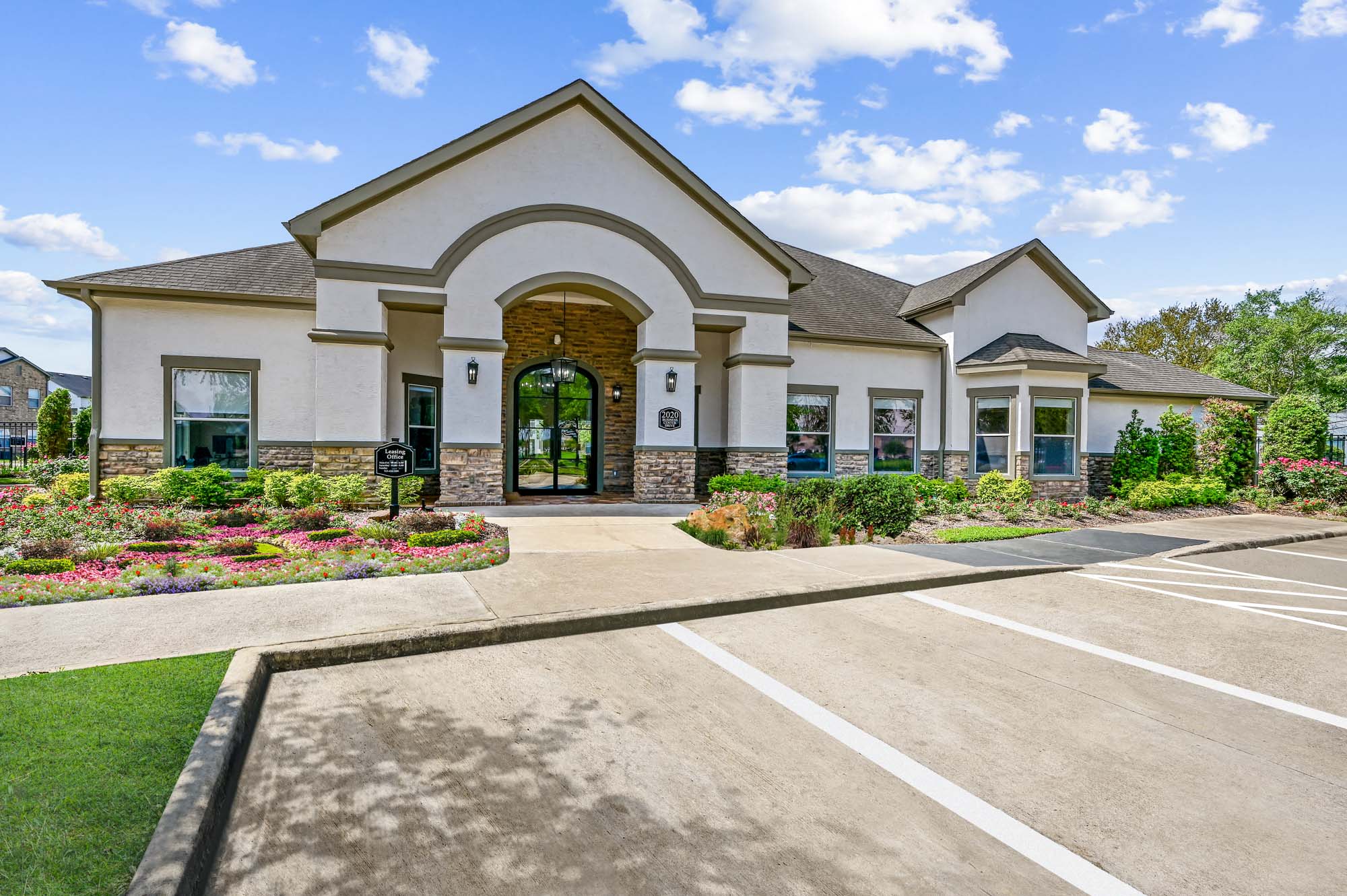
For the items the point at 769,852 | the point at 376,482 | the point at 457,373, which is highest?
the point at 457,373

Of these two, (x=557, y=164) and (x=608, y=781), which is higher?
(x=557, y=164)

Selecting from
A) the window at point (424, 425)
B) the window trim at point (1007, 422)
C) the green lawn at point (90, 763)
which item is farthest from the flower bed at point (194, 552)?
the window trim at point (1007, 422)

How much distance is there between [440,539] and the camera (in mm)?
8898

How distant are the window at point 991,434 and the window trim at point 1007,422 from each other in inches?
0.7

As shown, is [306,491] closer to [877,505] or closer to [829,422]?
[877,505]

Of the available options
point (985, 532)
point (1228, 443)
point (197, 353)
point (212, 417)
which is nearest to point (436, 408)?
point (212, 417)

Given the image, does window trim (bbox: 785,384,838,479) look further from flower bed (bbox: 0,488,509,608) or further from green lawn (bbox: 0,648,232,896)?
green lawn (bbox: 0,648,232,896)

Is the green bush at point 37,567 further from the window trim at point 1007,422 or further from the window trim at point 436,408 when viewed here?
the window trim at point 1007,422

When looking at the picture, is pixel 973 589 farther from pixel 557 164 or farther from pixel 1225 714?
pixel 557 164

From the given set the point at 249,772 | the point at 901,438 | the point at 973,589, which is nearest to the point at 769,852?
the point at 249,772

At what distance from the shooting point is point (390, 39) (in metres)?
10.8

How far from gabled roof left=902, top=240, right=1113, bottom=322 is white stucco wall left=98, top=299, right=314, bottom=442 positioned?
1506cm

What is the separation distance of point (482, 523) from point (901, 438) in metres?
12.1

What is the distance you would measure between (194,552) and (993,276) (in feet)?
59.3
